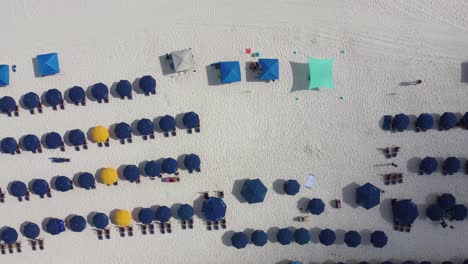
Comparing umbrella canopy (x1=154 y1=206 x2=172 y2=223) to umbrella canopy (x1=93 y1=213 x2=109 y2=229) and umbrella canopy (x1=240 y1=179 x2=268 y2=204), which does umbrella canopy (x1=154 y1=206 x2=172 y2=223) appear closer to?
umbrella canopy (x1=93 y1=213 x2=109 y2=229)

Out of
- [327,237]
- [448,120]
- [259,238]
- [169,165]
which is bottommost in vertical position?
[327,237]

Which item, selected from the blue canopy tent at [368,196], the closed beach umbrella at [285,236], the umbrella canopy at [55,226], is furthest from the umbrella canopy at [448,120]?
the umbrella canopy at [55,226]

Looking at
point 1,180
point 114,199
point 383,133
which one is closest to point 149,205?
point 114,199

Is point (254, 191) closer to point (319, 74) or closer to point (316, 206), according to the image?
point (316, 206)

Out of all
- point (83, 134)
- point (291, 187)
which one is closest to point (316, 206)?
point (291, 187)

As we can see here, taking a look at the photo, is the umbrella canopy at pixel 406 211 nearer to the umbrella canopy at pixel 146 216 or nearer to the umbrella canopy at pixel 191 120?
the umbrella canopy at pixel 191 120

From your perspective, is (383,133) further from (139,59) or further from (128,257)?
(128,257)
